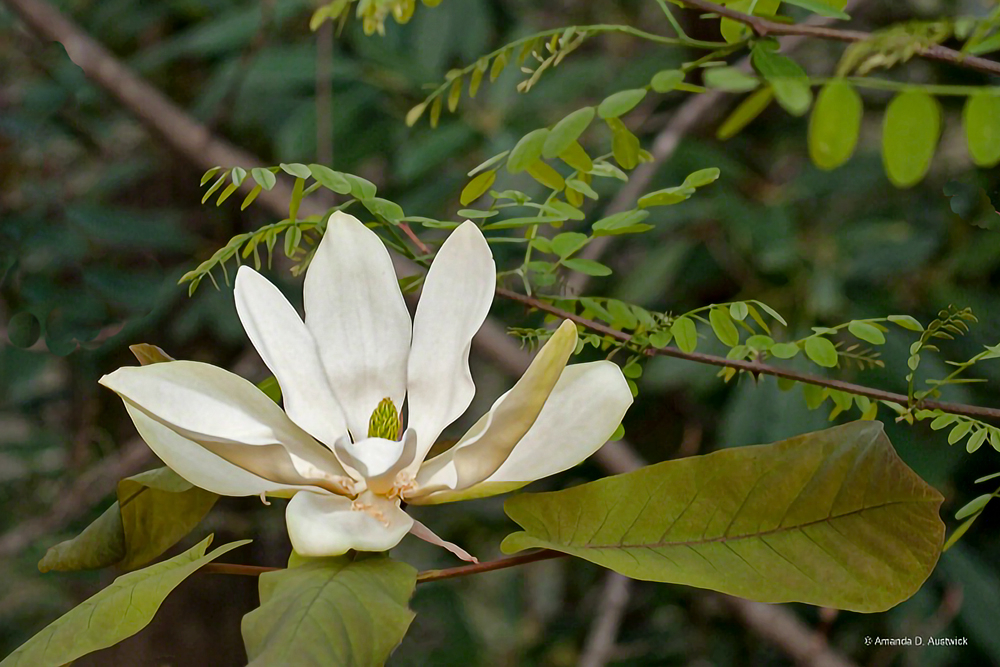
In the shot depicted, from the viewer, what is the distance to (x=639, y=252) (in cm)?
100

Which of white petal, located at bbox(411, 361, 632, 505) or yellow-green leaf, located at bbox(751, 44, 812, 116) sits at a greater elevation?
yellow-green leaf, located at bbox(751, 44, 812, 116)

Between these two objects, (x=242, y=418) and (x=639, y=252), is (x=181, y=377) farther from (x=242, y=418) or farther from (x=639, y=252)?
(x=639, y=252)

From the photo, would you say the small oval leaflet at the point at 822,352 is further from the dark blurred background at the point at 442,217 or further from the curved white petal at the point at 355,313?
the dark blurred background at the point at 442,217

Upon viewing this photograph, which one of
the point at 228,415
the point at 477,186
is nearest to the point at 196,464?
the point at 228,415

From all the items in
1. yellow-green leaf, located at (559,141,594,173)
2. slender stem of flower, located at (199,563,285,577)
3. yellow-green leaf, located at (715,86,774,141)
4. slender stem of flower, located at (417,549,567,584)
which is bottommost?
slender stem of flower, located at (417,549,567,584)

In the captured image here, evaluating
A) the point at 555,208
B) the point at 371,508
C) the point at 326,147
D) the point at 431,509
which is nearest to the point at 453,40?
the point at 326,147

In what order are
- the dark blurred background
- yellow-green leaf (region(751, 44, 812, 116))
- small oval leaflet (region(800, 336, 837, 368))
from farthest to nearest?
the dark blurred background < small oval leaflet (region(800, 336, 837, 368)) < yellow-green leaf (region(751, 44, 812, 116))

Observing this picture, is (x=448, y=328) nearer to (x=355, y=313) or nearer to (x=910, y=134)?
(x=355, y=313)

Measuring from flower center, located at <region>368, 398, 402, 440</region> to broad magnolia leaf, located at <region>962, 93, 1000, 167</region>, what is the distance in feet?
0.54

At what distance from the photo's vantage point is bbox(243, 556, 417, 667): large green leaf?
0.19 m

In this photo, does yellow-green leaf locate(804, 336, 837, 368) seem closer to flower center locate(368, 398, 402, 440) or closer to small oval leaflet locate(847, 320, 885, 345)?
small oval leaflet locate(847, 320, 885, 345)

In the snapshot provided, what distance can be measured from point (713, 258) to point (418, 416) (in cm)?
61

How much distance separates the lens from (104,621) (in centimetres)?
22

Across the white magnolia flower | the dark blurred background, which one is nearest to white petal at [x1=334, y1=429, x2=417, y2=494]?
the white magnolia flower
